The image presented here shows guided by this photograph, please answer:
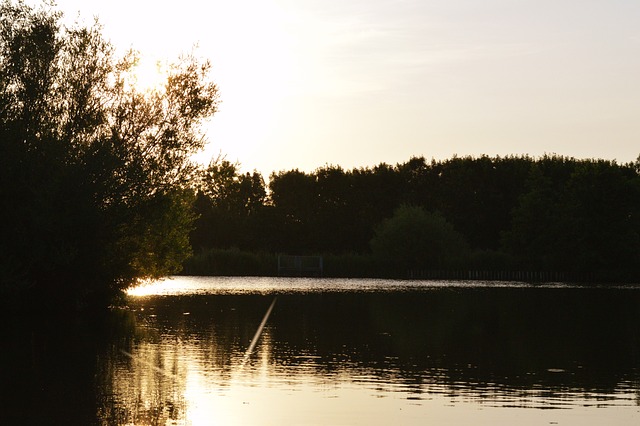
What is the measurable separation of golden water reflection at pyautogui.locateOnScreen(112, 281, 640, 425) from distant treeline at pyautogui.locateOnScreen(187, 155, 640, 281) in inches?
2550

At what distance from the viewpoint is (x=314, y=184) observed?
495 ft

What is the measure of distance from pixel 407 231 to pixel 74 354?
3426 inches

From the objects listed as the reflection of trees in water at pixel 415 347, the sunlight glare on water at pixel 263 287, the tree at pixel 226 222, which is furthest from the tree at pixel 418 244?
the reflection of trees in water at pixel 415 347

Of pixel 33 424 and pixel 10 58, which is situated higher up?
pixel 10 58

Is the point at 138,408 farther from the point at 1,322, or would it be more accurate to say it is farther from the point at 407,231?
the point at 407,231

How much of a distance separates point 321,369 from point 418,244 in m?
88.9

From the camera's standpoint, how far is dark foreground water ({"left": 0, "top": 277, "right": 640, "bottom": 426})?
58.4ft

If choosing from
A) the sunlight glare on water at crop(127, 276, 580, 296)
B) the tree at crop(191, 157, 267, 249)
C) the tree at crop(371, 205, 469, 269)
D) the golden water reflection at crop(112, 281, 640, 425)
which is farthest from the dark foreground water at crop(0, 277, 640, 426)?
the tree at crop(191, 157, 267, 249)

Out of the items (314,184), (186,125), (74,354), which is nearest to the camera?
(74,354)

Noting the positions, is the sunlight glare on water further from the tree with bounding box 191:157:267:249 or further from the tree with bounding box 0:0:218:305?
Answer: the tree with bounding box 191:157:267:249

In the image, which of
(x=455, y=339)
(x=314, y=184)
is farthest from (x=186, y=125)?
(x=314, y=184)

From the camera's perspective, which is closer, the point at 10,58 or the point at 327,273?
the point at 10,58

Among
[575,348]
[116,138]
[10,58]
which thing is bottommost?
[575,348]

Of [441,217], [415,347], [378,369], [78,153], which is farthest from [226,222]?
[378,369]
